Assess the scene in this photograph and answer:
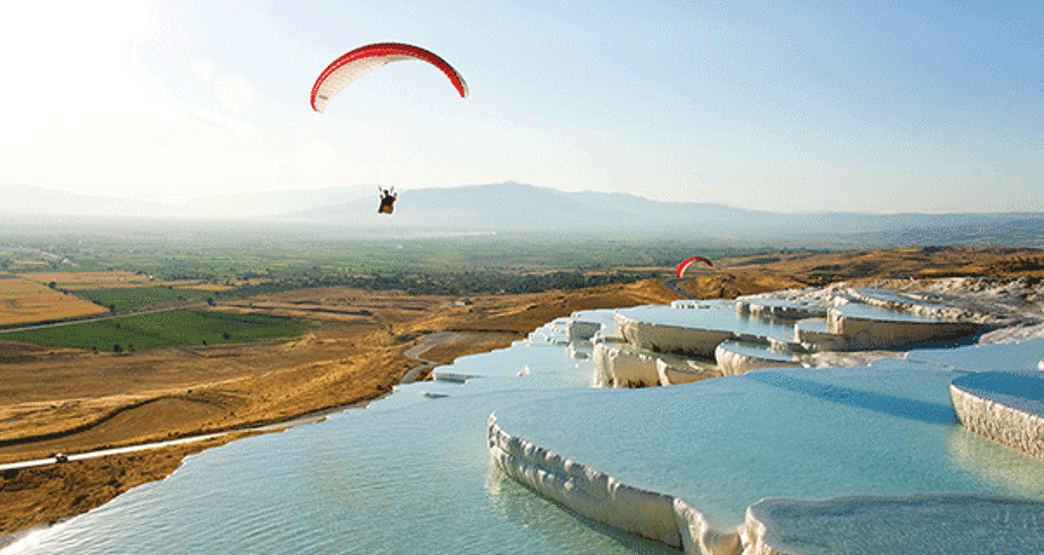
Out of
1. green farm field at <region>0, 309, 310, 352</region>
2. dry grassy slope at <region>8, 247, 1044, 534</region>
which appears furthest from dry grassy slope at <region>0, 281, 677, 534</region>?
green farm field at <region>0, 309, 310, 352</region>

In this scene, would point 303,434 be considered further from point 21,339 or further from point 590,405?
point 21,339

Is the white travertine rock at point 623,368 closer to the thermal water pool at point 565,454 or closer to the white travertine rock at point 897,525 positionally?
the thermal water pool at point 565,454

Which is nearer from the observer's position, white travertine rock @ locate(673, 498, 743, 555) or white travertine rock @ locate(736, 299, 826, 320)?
white travertine rock @ locate(673, 498, 743, 555)

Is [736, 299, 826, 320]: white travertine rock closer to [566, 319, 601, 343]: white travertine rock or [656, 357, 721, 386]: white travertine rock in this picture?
[566, 319, 601, 343]: white travertine rock

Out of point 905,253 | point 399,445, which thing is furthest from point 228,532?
point 905,253

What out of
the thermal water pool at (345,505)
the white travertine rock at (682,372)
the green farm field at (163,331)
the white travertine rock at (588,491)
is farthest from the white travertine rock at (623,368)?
the green farm field at (163,331)
